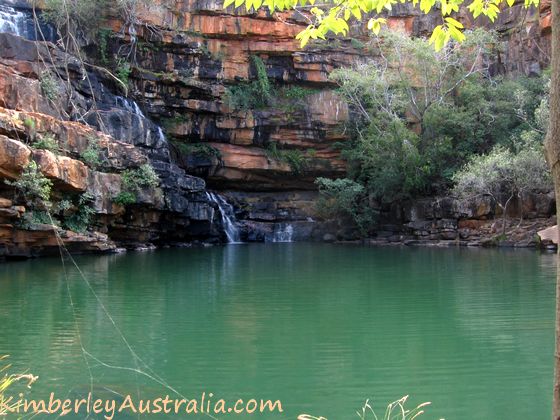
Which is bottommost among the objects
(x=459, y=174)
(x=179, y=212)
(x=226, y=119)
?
(x=179, y=212)

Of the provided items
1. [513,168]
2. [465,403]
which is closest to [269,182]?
[513,168]

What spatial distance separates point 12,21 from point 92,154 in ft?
32.0

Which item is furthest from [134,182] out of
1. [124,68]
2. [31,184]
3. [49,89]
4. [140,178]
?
[49,89]

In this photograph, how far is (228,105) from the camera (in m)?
36.2

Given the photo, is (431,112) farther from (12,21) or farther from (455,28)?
(455,28)

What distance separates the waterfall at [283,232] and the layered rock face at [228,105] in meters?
0.07

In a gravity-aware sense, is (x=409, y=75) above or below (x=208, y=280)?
above

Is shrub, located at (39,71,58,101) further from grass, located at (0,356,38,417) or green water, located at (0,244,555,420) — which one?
green water, located at (0,244,555,420)

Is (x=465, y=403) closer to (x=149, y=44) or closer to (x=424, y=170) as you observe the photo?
(x=424, y=170)

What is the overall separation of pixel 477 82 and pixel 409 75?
417 centimetres

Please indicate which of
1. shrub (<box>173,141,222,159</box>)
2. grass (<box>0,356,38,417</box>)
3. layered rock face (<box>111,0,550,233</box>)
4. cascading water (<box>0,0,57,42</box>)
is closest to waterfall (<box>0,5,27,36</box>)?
cascading water (<box>0,0,57,42</box>)

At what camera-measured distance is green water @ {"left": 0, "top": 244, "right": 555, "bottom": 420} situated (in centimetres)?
609

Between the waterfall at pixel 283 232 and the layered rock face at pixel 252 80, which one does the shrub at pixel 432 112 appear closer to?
the layered rock face at pixel 252 80

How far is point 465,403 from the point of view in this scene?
222 inches
